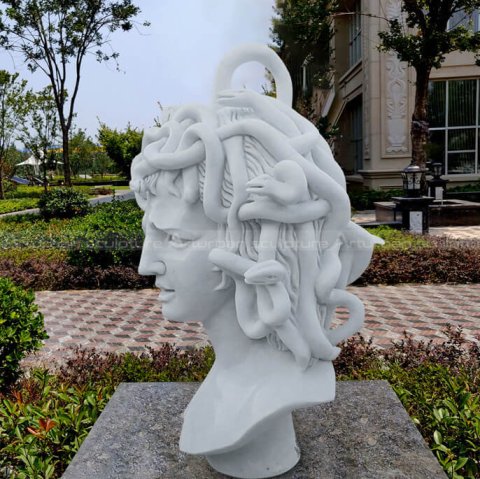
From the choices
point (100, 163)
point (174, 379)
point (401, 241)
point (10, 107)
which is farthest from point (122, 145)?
point (100, 163)

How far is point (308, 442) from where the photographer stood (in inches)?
95.3

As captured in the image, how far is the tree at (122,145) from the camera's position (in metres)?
23.2

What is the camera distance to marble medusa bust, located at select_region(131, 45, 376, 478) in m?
1.77

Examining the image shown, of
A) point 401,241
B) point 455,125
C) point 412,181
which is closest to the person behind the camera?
point 401,241

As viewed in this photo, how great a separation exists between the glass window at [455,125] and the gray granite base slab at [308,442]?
15.9 m

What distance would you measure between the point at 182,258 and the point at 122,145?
903 inches

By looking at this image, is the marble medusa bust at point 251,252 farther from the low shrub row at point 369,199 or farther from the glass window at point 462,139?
the glass window at point 462,139

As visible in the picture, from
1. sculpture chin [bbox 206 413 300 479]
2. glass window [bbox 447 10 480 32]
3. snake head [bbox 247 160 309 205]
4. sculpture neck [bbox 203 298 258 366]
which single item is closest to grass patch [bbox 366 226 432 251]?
sculpture chin [bbox 206 413 300 479]

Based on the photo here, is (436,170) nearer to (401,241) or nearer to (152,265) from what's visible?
(401,241)

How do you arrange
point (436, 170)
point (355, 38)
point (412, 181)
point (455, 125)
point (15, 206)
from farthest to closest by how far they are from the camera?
point (355, 38) → point (15, 206) → point (455, 125) → point (436, 170) → point (412, 181)

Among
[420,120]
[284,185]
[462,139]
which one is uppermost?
[420,120]

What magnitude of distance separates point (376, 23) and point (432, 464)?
16.5 metres

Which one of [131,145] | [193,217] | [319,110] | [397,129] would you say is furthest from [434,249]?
[319,110]

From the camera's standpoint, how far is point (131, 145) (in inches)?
921
